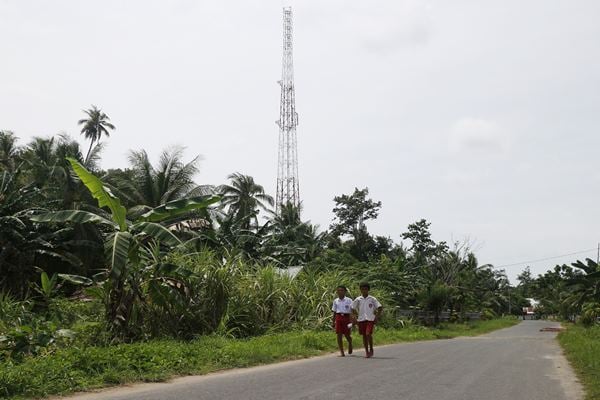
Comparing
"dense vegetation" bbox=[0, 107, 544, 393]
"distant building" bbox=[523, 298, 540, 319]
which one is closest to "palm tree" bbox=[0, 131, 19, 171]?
"dense vegetation" bbox=[0, 107, 544, 393]

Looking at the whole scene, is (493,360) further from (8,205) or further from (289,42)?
(289,42)

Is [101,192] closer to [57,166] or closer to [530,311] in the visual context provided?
[57,166]

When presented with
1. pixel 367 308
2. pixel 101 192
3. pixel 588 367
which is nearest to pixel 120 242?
pixel 101 192

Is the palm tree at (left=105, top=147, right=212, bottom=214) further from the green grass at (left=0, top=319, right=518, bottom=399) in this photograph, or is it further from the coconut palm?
the green grass at (left=0, top=319, right=518, bottom=399)

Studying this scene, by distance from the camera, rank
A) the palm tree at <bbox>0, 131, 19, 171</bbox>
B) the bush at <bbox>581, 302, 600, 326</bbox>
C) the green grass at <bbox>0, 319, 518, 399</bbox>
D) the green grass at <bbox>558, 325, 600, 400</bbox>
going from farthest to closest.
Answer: the palm tree at <bbox>0, 131, 19, 171</bbox> → the bush at <bbox>581, 302, 600, 326</bbox> → the green grass at <bbox>558, 325, 600, 400</bbox> → the green grass at <bbox>0, 319, 518, 399</bbox>

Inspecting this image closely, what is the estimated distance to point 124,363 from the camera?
8930 mm

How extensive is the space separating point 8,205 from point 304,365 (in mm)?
18948

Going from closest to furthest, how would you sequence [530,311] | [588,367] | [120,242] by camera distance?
[588,367] → [120,242] → [530,311]

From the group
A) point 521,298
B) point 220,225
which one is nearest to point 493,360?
point 220,225

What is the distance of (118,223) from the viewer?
12961 mm

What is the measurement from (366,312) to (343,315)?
59 cm

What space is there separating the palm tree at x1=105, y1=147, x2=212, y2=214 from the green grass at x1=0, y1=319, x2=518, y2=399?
1816 cm

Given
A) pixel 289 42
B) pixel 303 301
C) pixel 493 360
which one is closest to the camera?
pixel 493 360

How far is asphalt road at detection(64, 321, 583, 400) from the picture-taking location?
7383 millimetres
